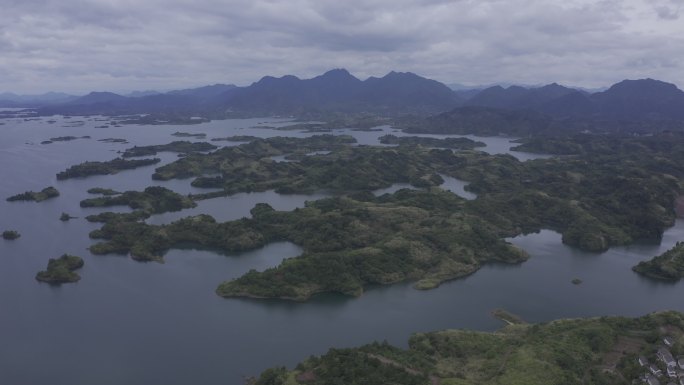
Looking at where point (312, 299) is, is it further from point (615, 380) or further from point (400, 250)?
point (615, 380)

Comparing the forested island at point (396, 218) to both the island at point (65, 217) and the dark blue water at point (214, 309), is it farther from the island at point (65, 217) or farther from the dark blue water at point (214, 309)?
the island at point (65, 217)

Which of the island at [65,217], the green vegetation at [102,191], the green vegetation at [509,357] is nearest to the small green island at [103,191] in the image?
the green vegetation at [102,191]

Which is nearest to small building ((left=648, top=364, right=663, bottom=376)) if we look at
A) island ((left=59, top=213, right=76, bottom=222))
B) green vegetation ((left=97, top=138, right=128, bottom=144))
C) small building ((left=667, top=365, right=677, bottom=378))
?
small building ((left=667, top=365, right=677, bottom=378))

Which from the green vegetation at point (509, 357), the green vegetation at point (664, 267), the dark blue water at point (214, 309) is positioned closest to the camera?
the green vegetation at point (509, 357)

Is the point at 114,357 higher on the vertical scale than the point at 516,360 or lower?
lower

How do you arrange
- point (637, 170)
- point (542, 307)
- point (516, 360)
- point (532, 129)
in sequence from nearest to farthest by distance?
point (516, 360) < point (542, 307) < point (637, 170) < point (532, 129)

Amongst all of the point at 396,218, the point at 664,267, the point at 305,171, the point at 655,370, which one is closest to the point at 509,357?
the point at 655,370

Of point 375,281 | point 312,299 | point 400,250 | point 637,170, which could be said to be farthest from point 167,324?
point 637,170

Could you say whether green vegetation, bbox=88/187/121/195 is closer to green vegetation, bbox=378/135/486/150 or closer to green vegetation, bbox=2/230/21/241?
green vegetation, bbox=2/230/21/241
